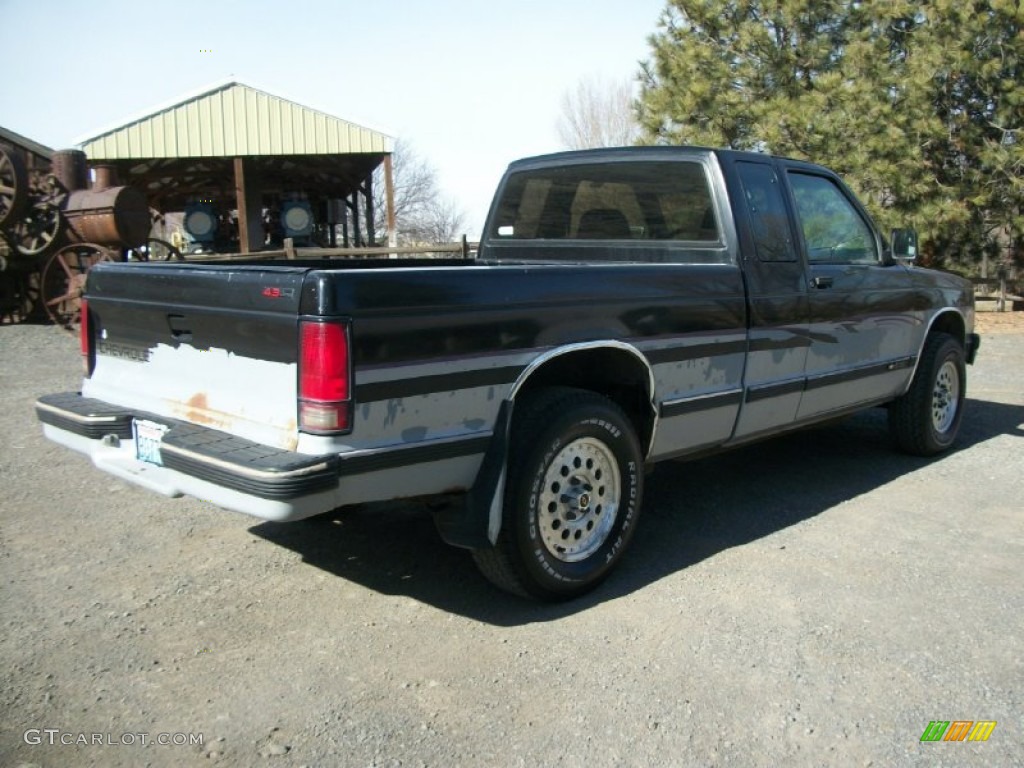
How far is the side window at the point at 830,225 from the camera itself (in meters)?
5.06

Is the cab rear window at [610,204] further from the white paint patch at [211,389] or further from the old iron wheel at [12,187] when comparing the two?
the old iron wheel at [12,187]

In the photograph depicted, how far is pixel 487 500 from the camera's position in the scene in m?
3.36

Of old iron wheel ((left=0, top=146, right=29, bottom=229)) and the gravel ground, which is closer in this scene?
the gravel ground

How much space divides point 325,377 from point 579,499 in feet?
4.34

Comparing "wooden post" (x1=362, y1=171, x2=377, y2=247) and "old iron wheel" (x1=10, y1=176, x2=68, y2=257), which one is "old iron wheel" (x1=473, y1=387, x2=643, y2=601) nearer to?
"old iron wheel" (x1=10, y1=176, x2=68, y2=257)

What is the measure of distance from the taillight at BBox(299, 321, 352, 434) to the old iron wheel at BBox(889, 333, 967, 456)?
443cm

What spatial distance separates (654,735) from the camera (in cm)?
279

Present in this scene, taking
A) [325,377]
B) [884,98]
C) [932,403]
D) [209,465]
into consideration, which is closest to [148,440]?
[209,465]

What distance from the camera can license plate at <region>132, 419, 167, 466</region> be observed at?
135 inches

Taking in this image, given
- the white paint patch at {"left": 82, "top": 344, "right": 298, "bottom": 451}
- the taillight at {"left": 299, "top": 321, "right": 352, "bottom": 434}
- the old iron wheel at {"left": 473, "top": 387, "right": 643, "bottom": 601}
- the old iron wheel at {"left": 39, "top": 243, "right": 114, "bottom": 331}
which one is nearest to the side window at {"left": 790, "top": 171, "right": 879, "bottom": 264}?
the old iron wheel at {"left": 473, "top": 387, "right": 643, "bottom": 601}

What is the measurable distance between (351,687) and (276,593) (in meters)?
0.92

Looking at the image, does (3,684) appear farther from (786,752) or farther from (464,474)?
(786,752)

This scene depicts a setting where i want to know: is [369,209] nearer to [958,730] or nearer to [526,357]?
[526,357]

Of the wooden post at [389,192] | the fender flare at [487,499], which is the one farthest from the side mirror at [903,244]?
the wooden post at [389,192]
